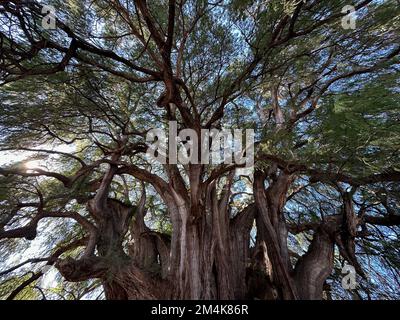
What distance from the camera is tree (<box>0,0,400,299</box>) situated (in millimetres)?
2020

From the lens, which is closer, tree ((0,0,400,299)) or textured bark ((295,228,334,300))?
tree ((0,0,400,299))

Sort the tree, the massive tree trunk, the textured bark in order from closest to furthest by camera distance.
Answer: the tree
the massive tree trunk
the textured bark

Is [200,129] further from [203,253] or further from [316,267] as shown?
[316,267]

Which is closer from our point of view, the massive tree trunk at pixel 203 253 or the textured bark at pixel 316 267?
the massive tree trunk at pixel 203 253

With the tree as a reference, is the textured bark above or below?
below

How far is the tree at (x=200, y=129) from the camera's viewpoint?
202 cm

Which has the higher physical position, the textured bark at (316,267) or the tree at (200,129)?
the tree at (200,129)

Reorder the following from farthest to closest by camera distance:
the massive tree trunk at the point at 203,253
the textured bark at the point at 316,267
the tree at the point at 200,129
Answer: the textured bark at the point at 316,267 < the massive tree trunk at the point at 203,253 < the tree at the point at 200,129

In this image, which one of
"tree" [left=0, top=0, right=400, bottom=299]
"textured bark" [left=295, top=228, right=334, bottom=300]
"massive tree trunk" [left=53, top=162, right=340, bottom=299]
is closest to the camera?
"tree" [left=0, top=0, right=400, bottom=299]

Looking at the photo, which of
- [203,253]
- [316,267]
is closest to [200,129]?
[203,253]

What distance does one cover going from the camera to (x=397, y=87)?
7.08 feet
